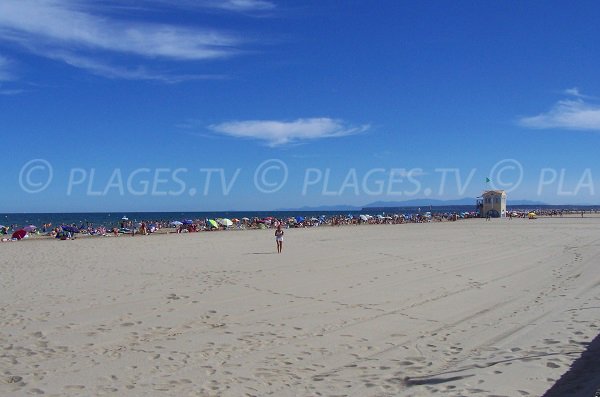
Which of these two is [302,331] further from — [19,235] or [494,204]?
[494,204]

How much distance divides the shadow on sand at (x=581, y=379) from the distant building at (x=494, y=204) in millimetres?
57326

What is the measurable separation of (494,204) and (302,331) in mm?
57444

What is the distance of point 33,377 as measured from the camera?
491cm

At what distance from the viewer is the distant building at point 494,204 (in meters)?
59.0

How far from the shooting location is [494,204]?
59.5 m

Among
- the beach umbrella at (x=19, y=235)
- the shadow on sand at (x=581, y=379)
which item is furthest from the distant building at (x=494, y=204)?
the shadow on sand at (x=581, y=379)

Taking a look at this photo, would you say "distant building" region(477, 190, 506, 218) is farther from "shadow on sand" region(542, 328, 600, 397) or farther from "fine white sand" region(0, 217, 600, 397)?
"shadow on sand" region(542, 328, 600, 397)

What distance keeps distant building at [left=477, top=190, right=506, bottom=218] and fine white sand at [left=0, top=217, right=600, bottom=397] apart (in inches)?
1919

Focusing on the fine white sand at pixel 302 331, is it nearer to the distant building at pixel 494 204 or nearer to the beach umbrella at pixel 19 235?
the beach umbrella at pixel 19 235

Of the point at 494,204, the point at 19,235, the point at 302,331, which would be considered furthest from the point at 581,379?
the point at 494,204

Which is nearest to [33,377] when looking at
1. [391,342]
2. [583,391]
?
[391,342]

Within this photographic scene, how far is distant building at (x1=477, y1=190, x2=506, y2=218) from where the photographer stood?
5900 centimetres

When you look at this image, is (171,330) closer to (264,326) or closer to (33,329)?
(264,326)

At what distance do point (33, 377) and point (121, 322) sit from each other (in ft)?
7.58
